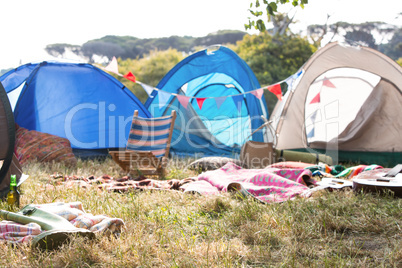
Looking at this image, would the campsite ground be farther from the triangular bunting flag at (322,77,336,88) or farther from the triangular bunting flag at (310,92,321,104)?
the triangular bunting flag at (322,77,336,88)

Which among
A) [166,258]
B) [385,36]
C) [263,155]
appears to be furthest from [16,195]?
[385,36]

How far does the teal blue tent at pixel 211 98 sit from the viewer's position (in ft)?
22.0

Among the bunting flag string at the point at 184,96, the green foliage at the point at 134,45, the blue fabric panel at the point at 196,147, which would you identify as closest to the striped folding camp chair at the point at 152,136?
the bunting flag string at the point at 184,96

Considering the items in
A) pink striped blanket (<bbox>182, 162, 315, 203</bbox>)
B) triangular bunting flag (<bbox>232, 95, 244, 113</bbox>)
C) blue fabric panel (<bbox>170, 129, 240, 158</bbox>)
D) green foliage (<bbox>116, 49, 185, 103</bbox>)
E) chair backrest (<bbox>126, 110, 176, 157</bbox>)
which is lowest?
blue fabric panel (<bbox>170, 129, 240, 158</bbox>)

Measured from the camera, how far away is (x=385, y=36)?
31969 millimetres

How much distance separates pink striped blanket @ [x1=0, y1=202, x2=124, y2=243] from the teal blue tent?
4.34 m

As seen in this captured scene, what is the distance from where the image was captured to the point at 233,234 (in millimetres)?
2191

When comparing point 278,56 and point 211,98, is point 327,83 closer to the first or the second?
point 211,98

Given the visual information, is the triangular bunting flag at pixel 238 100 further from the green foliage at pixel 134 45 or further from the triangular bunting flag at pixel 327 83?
the green foliage at pixel 134 45

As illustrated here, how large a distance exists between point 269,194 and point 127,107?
11.8ft

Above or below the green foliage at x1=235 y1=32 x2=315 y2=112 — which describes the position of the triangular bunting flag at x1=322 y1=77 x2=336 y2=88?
below

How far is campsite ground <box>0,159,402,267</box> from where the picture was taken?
5.82 feet

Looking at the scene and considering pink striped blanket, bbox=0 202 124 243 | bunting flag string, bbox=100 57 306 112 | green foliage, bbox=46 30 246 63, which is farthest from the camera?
green foliage, bbox=46 30 246 63

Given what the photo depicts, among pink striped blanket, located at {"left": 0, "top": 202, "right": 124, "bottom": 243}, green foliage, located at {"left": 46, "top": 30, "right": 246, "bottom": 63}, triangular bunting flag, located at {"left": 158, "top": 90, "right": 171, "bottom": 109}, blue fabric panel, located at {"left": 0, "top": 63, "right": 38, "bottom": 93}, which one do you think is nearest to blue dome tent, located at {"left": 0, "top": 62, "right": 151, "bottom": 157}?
blue fabric panel, located at {"left": 0, "top": 63, "right": 38, "bottom": 93}
